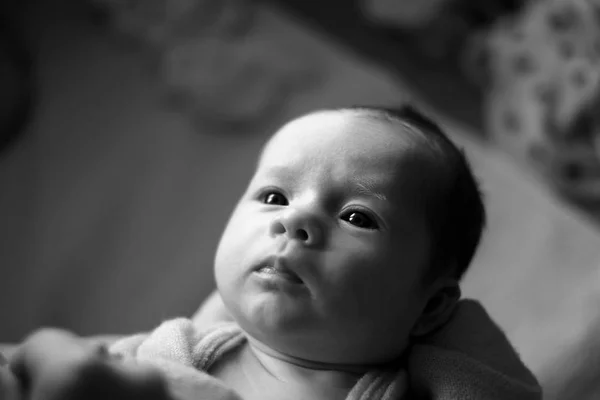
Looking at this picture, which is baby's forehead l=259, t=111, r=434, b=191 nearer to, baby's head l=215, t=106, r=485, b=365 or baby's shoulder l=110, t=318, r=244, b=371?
baby's head l=215, t=106, r=485, b=365

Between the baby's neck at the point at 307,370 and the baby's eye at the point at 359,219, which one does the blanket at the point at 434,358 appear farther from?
the baby's eye at the point at 359,219

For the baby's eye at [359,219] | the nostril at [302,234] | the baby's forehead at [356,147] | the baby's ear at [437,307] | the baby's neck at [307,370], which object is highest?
the baby's forehead at [356,147]

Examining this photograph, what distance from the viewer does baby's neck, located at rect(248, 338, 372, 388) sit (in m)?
0.74

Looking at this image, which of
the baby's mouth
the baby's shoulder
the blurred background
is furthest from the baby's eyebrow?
the blurred background

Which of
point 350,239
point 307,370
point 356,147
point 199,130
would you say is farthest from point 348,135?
point 199,130

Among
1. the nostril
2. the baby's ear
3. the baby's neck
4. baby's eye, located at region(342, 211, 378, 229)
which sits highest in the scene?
baby's eye, located at region(342, 211, 378, 229)

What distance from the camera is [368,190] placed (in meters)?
0.74

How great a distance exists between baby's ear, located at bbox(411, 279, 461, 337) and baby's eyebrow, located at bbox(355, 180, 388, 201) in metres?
0.13

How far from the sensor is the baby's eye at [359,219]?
73 cm

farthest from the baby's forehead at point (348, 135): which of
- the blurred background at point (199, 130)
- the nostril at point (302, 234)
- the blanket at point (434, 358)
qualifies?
the blurred background at point (199, 130)

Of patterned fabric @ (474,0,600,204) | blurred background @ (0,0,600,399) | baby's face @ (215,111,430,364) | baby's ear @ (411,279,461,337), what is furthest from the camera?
patterned fabric @ (474,0,600,204)

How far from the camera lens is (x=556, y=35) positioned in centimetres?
156

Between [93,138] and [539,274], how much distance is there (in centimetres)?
96

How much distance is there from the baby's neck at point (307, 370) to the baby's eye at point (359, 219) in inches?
6.1
